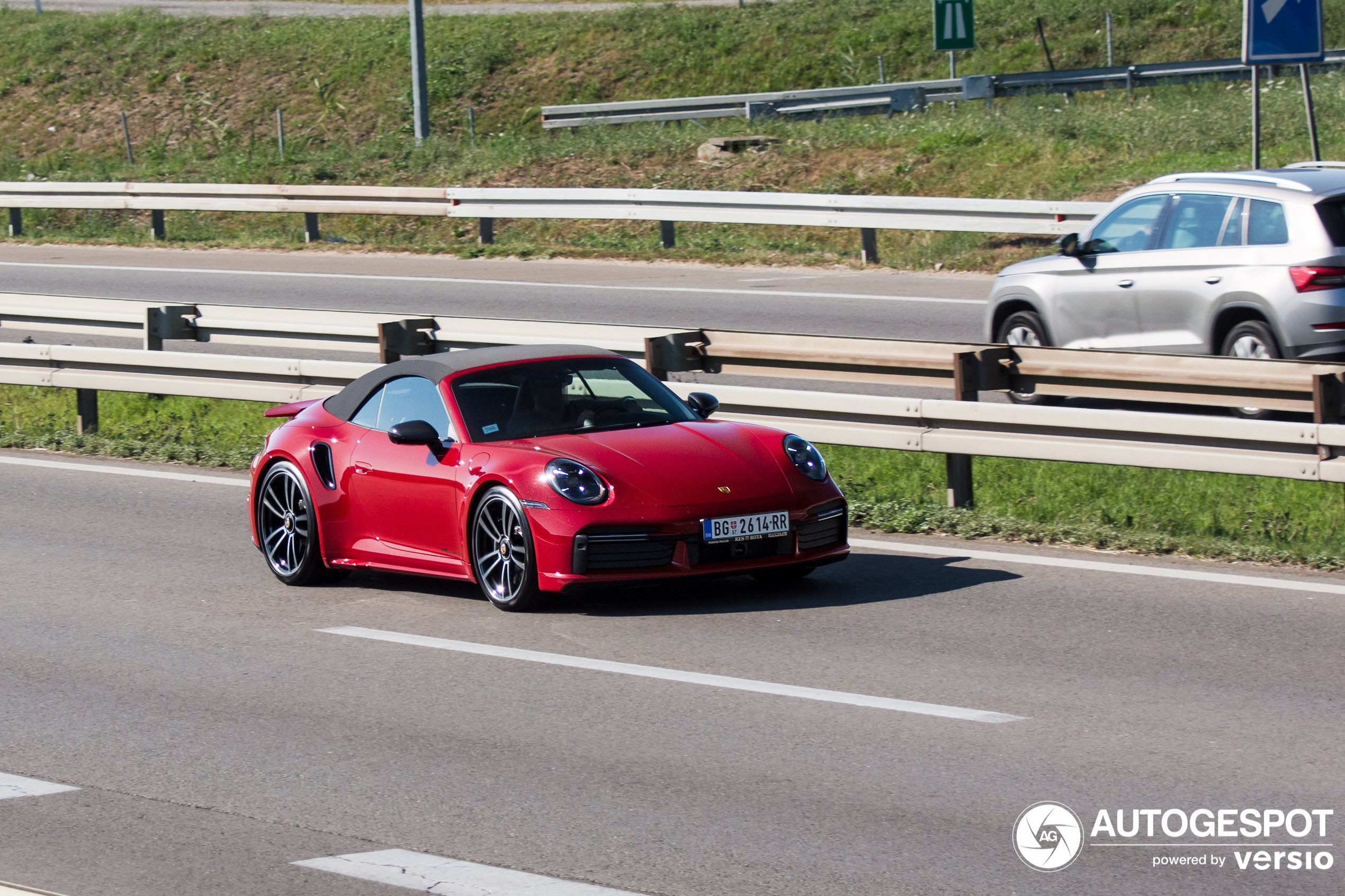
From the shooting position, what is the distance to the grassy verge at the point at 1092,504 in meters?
9.66

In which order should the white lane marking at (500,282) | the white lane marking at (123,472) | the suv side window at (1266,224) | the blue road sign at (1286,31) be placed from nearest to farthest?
the suv side window at (1266,224) → the white lane marking at (123,472) → the blue road sign at (1286,31) → the white lane marking at (500,282)

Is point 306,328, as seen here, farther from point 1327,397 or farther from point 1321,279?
point 1327,397

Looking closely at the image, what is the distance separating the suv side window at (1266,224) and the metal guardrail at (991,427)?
7.21 ft

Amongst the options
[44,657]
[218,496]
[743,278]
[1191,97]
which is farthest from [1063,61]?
[44,657]

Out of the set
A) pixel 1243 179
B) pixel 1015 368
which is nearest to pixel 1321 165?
pixel 1243 179

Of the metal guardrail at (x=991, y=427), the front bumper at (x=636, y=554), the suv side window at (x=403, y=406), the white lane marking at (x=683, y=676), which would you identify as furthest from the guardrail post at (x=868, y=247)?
the white lane marking at (x=683, y=676)

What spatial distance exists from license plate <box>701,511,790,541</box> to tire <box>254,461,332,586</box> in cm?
227

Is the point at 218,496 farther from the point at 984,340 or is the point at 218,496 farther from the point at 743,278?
the point at 743,278

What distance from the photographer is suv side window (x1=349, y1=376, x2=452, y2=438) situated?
9312 millimetres

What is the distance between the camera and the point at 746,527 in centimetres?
854

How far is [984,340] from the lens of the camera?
15.9 meters

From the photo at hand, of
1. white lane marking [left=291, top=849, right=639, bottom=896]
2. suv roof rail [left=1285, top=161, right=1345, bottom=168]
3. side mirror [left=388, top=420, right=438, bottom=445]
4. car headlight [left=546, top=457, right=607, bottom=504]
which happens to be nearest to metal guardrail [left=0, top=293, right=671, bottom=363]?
side mirror [left=388, top=420, right=438, bottom=445]

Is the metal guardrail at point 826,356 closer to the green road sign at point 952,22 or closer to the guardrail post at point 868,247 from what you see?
the guardrail post at point 868,247

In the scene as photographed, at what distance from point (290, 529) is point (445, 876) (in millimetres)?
4808
